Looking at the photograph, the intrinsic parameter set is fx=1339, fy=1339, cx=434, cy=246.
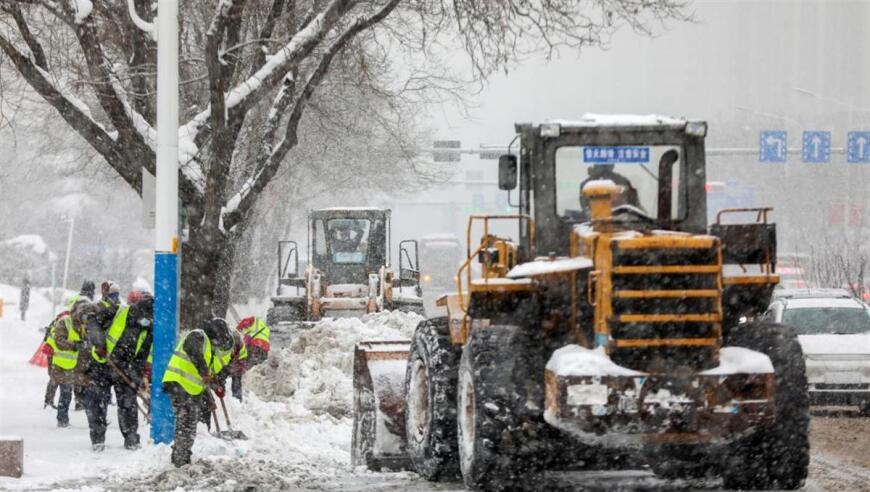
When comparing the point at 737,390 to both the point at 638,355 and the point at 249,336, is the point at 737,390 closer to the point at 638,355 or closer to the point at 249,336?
the point at 638,355

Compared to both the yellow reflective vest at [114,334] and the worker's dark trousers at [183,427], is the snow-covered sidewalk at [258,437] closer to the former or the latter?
the worker's dark trousers at [183,427]

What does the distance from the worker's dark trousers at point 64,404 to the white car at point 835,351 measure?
882 cm

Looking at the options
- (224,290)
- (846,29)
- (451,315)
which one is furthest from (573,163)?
(846,29)

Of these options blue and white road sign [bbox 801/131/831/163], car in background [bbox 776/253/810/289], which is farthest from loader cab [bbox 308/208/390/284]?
→ car in background [bbox 776/253/810/289]

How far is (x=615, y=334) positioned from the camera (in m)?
8.64

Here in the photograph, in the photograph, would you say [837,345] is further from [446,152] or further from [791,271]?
[791,271]

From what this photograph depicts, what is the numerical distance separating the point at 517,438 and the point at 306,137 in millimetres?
22017

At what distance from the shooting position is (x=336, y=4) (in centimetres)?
1504

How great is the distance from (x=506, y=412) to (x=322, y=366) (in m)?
10.6

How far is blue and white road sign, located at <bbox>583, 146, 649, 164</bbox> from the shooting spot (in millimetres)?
9773

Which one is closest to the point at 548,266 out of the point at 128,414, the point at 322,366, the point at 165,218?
the point at 165,218

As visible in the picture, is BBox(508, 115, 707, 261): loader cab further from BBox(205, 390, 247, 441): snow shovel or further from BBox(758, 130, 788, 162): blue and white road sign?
BBox(758, 130, 788, 162): blue and white road sign

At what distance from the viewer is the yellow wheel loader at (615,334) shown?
340 inches

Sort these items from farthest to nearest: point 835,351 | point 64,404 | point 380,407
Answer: point 835,351
point 64,404
point 380,407
